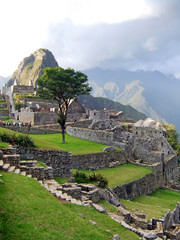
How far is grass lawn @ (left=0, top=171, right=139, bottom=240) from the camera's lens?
620 cm

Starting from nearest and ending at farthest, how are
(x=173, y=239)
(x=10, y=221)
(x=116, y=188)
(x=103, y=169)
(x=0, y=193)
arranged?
(x=10, y=221), (x=0, y=193), (x=173, y=239), (x=116, y=188), (x=103, y=169)

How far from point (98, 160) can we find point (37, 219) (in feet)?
57.5

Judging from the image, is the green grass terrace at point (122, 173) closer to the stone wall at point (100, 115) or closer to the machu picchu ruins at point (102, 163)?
the machu picchu ruins at point (102, 163)

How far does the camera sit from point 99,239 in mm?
6852

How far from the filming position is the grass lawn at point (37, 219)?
6.20 metres

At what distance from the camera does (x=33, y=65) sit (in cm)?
17375

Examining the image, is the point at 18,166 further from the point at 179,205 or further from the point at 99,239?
the point at 179,205

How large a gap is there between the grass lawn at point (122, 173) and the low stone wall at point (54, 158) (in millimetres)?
5014

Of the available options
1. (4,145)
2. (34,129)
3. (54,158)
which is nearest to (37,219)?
(4,145)

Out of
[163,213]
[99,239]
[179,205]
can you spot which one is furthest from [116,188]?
[99,239]

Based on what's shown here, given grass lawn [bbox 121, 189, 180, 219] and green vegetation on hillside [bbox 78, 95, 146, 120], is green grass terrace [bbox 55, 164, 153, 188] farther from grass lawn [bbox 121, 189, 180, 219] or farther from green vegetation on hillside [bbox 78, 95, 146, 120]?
green vegetation on hillside [bbox 78, 95, 146, 120]

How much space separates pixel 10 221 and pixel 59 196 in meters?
3.62

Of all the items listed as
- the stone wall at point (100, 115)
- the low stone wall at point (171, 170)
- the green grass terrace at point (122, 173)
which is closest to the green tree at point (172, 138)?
the low stone wall at point (171, 170)

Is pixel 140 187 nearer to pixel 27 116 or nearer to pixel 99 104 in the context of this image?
pixel 27 116
